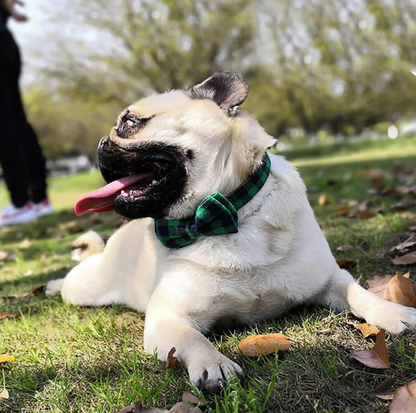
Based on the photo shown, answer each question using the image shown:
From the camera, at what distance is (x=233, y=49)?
67.9ft

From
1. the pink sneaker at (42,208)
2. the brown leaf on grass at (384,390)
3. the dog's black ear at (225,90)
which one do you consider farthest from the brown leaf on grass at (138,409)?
the pink sneaker at (42,208)

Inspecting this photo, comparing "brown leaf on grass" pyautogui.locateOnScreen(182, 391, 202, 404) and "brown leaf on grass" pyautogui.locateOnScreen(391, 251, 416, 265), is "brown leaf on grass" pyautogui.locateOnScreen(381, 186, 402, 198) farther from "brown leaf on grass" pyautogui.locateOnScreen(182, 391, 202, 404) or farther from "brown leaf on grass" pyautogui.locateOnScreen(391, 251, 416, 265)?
"brown leaf on grass" pyautogui.locateOnScreen(182, 391, 202, 404)

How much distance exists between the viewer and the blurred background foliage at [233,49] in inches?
732

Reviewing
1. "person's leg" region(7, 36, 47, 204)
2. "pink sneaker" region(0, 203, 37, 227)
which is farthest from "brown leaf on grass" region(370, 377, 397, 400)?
"pink sneaker" region(0, 203, 37, 227)

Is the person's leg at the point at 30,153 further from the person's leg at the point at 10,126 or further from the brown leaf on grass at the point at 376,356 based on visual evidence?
the brown leaf on grass at the point at 376,356

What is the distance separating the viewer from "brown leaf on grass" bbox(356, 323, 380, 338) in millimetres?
1722

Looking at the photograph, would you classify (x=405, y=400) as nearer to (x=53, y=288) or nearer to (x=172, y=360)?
(x=172, y=360)

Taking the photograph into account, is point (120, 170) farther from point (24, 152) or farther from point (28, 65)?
point (28, 65)

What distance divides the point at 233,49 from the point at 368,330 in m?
20.3

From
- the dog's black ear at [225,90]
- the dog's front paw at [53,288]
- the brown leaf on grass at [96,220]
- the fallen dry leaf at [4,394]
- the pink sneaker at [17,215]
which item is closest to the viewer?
the fallen dry leaf at [4,394]

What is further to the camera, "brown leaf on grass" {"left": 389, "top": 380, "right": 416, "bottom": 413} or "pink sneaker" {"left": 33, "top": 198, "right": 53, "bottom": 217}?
"pink sneaker" {"left": 33, "top": 198, "right": 53, "bottom": 217}

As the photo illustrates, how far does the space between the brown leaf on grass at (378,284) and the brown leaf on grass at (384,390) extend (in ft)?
2.34

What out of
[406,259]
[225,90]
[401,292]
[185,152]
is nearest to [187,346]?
[185,152]

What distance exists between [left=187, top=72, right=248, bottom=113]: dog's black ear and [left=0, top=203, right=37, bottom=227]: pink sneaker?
4.76 meters
